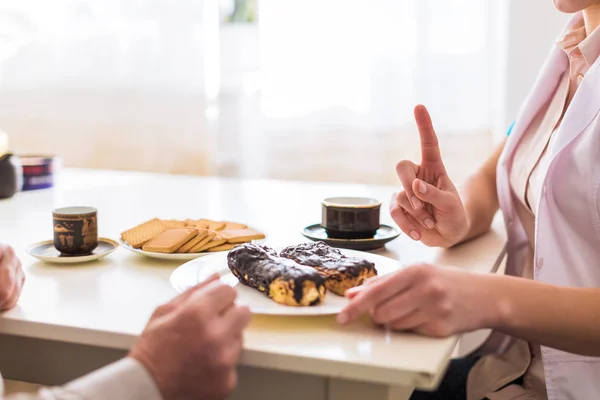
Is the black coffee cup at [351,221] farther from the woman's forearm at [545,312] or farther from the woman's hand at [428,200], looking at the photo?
the woman's forearm at [545,312]

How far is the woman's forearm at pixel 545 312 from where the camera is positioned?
0.86m

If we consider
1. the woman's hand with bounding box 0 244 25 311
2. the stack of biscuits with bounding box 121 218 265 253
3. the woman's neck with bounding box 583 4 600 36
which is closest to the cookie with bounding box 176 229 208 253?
the stack of biscuits with bounding box 121 218 265 253

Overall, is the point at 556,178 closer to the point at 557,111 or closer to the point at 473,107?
the point at 557,111

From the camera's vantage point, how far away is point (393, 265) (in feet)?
3.31

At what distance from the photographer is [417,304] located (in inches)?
31.3

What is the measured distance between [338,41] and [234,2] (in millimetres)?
465

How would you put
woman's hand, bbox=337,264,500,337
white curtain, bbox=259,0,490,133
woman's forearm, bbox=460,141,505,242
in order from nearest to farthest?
woman's hand, bbox=337,264,500,337 → woman's forearm, bbox=460,141,505,242 → white curtain, bbox=259,0,490,133

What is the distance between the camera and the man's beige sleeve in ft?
2.21

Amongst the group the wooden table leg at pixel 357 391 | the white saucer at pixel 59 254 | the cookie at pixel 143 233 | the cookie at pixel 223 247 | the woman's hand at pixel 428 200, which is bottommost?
the wooden table leg at pixel 357 391

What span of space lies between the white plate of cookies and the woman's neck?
0.67 meters

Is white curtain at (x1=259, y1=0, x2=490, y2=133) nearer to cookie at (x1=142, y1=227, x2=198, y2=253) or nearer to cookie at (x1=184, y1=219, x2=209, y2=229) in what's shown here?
cookie at (x1=184, y1=219, x2=209, y2=229)

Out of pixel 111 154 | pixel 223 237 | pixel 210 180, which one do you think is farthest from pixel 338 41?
pixel 223 237

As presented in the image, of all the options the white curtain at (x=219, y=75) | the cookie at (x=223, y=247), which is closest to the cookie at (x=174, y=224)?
the cookie at (x=223, y=247)

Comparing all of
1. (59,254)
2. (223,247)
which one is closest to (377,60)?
(223,247)
